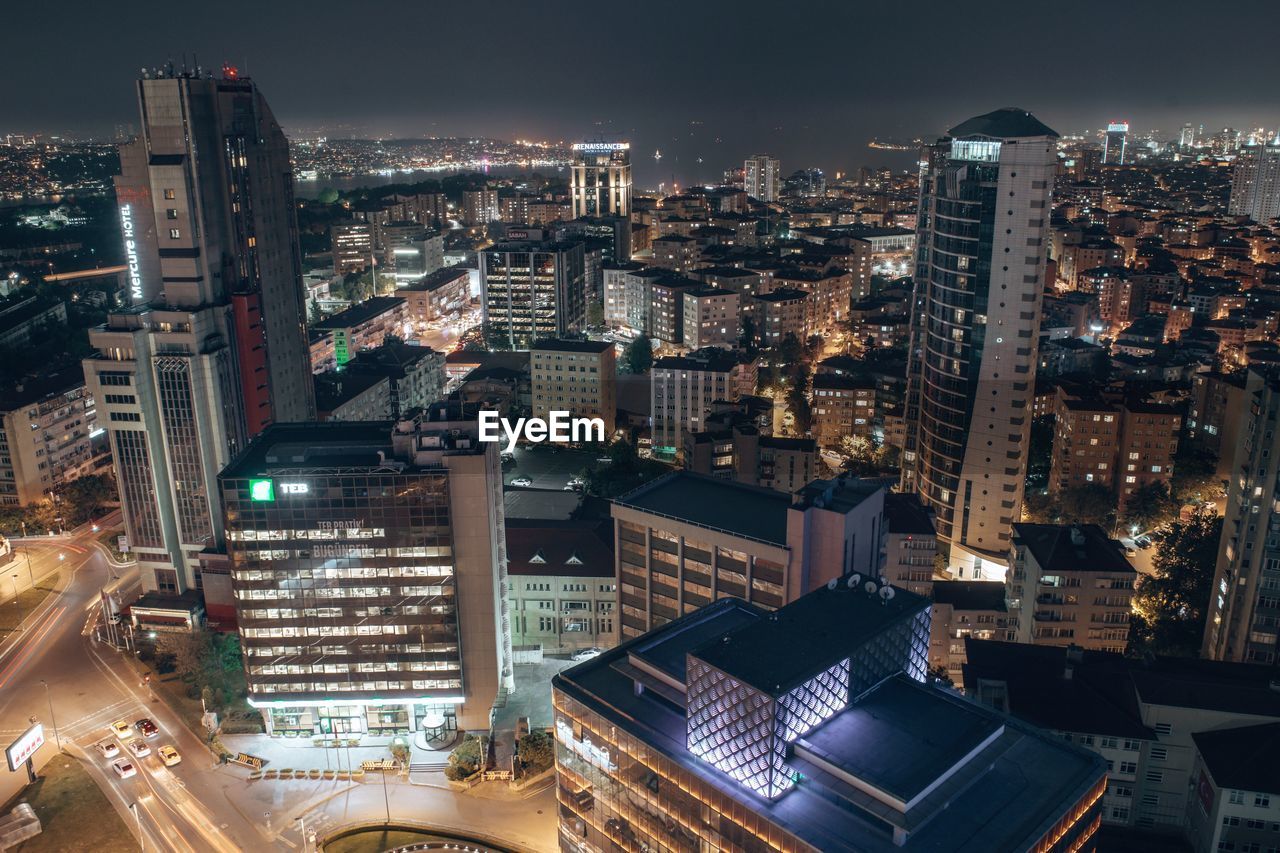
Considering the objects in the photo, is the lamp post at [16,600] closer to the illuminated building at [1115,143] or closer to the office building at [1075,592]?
the office building at [1075,592]

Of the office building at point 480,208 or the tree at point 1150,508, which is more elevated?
the office building at point 480,208

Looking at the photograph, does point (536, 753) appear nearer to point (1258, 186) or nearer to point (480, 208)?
point (480, 208)

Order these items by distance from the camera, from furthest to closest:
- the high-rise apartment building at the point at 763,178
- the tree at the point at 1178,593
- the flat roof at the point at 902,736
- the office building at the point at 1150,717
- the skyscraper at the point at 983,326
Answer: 1. the high-rise apartment building at the point at 763,178
2. the skyscraper at the point at 983,326
3. the tree at the point at 1178,593
4. the office building at the point at 1150,717
5. the flat roof at the point at 902,736

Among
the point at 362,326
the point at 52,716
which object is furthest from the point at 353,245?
the point at 52,716

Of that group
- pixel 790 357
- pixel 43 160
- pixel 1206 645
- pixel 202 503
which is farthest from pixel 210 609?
pixel 43 160

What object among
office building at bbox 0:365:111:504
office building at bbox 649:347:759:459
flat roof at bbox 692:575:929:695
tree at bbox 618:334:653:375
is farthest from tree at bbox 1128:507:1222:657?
office building at bbox 0:365:111:504

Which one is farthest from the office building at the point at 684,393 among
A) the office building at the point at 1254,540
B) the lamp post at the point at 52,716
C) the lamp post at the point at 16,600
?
the lamp post at the point at 16,600
